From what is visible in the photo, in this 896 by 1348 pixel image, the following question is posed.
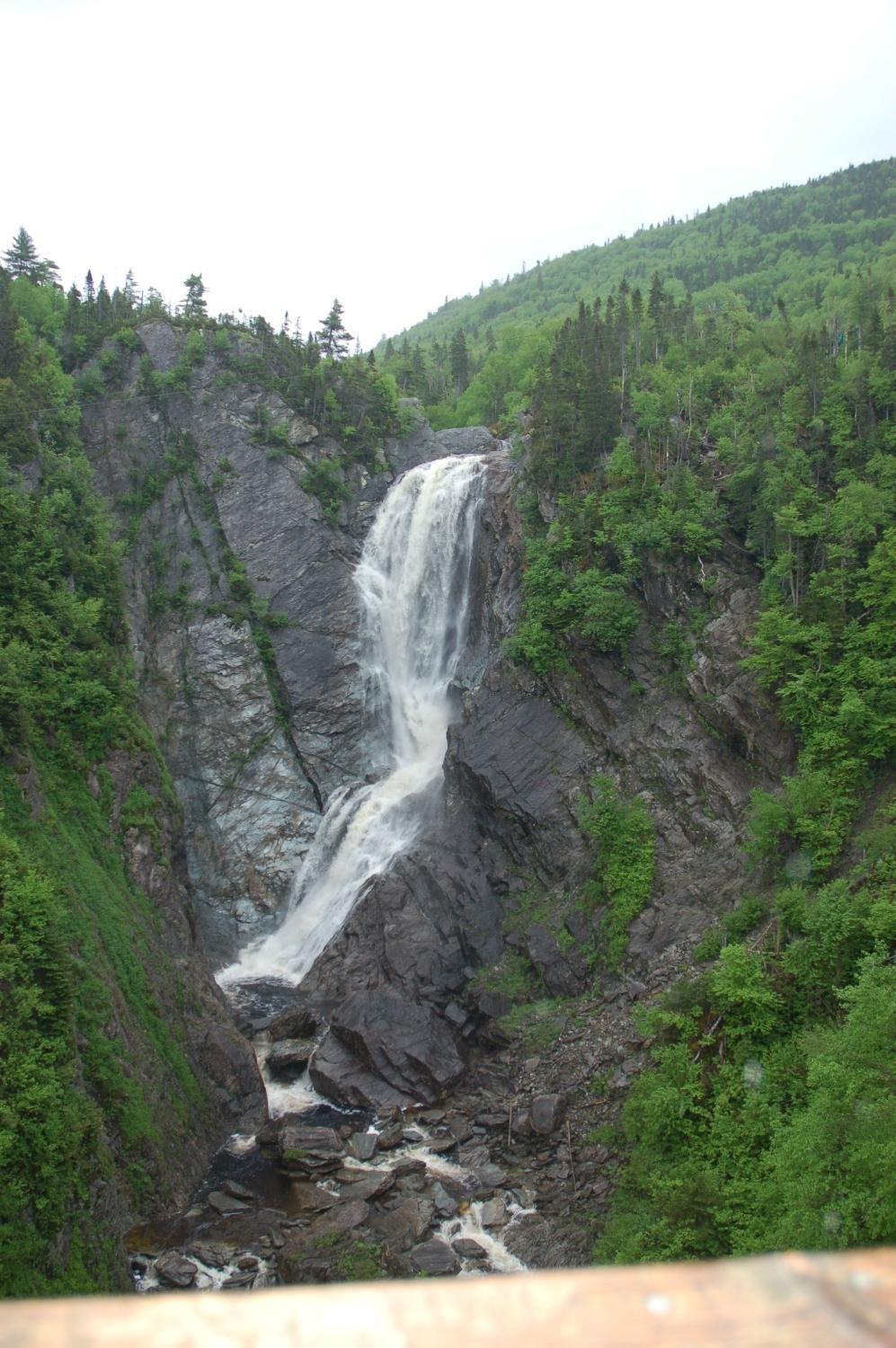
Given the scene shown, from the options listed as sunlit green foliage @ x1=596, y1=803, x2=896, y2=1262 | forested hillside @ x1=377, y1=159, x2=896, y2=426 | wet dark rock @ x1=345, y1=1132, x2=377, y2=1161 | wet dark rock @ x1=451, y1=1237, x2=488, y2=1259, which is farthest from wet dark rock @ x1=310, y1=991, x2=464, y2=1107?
forested hillside @ x1=377, y1=159, x2=896, y2=426

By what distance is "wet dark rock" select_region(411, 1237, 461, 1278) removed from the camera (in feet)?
65.9

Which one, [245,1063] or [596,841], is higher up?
[596,841]

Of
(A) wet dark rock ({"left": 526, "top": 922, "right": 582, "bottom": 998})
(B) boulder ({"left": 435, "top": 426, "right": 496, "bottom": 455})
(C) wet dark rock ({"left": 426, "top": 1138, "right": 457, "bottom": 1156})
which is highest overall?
(B) boulder ({"left": 435, "top": 426, "right": 496, "bottom": 455})

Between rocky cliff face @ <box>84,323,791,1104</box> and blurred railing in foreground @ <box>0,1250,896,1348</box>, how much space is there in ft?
89.9

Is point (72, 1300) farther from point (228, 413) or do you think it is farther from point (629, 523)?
point (228, 413)

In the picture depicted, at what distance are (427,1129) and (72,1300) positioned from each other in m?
27.6

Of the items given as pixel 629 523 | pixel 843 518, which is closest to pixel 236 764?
pixel 629 523

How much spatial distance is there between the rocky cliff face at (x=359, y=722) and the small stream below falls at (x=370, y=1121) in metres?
1.48

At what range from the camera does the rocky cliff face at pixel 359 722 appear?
102 ft

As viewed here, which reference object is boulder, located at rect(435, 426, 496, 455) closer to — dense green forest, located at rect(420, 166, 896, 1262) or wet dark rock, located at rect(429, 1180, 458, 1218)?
dense green forest, located at rect(420, 166, 896, 1262)

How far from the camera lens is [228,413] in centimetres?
5631

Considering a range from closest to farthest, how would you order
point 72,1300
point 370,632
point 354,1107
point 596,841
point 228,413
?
point 72,1300 → point 354,1107 → point 596,841 → point 370,632 → point 228,413

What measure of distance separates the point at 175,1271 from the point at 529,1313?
22901mm

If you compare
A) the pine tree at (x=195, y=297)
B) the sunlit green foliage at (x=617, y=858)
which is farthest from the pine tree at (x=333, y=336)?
the sunlit green foliage at (x=617, y=858)
